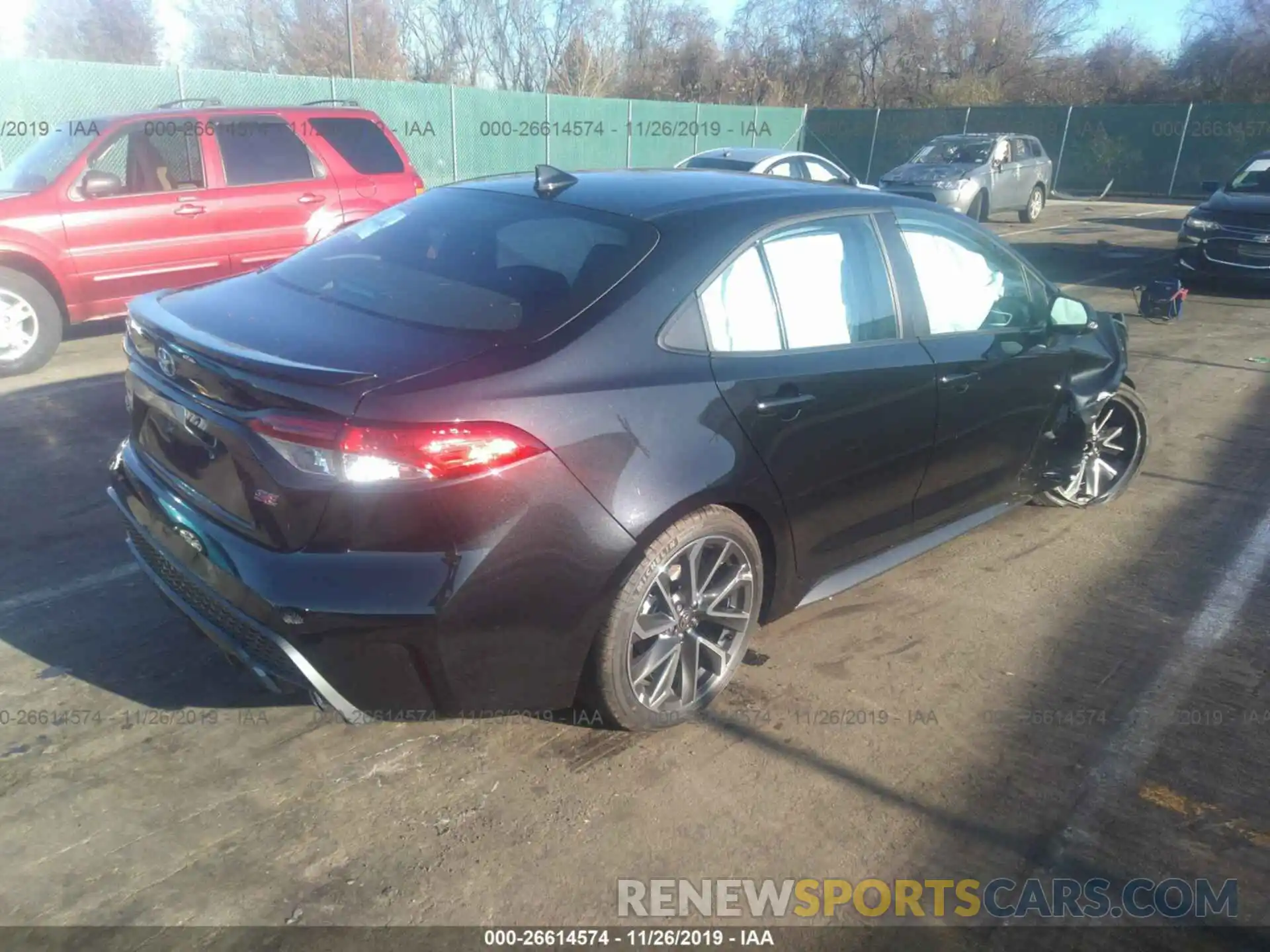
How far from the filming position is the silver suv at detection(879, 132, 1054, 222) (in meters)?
17.8

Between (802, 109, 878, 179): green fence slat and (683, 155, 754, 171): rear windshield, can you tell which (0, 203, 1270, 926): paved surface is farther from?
(802, 109, 878, 179): green fence slat

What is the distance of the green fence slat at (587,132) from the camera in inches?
894

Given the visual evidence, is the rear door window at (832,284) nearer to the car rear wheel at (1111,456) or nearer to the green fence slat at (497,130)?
the car rear wheel at (1111,456)

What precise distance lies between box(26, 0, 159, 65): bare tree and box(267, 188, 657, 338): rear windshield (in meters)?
53.7

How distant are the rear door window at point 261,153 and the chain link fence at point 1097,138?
85.8 feet

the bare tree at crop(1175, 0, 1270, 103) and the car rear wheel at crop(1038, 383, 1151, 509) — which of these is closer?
the car rear wheel at crop(1038, 383, 1151, 509)

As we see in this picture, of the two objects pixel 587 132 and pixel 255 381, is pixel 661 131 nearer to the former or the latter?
pixel 587 132

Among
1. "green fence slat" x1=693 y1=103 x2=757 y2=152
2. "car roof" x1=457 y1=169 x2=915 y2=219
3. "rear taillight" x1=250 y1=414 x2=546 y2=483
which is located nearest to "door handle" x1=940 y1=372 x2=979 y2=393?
"car roof" x1=457 y1=169 x2=915 y2=219

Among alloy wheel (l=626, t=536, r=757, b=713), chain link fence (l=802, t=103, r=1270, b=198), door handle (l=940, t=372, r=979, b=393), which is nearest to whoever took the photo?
alloy wheel (l=626, t=536, r=757, b=713)

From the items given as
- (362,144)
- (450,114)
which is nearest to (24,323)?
(362,144)

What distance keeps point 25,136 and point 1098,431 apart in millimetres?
15455

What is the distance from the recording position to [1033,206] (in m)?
20.9

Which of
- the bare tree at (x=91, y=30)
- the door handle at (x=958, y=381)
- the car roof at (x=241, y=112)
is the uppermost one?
the bare tree at (x=91, y=30)

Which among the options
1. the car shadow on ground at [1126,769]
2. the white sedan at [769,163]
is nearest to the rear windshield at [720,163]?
the white sedan at [769,163]
